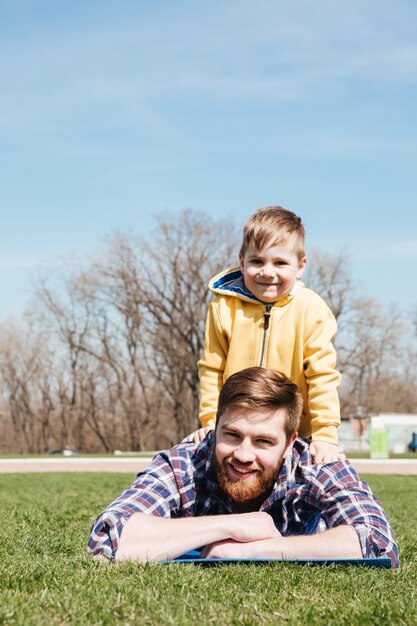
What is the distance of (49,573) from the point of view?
407 cm

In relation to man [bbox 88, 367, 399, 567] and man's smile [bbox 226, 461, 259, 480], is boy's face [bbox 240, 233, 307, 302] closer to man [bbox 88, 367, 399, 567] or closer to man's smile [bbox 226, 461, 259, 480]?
man [bbox 88, 367, 399, 567]

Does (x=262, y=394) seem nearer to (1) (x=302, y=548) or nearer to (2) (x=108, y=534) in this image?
(1) (x=302, y=548)

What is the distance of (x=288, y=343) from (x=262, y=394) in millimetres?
Answer: 900

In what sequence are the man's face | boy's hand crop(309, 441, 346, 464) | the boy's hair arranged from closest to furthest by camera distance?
the man's face < boy's hand crop(309, 441, 346, 464) < the boy's hair

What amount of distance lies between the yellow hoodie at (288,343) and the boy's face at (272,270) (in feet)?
0.26

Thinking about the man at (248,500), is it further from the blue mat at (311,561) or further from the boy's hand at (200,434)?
the boy's hand at (200,434)

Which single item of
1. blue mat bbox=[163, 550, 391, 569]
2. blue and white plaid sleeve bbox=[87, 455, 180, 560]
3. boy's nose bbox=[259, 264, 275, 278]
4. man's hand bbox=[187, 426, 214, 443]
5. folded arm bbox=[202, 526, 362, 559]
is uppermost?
boy's nose bbox=[259, 264, 275, 278]

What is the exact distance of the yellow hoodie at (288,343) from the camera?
5285 mm

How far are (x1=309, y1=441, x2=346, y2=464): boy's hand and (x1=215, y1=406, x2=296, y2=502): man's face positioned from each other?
0.41 meters

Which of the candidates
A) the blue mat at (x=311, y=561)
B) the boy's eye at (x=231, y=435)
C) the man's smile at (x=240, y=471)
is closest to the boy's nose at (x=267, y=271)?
the boy's eye at (x=231, y=435)

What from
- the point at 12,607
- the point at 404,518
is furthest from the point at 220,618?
the point at 404,518

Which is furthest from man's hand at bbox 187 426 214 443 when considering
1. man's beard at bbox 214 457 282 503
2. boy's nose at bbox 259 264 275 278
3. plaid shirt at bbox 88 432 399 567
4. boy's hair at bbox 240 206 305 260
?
boy's hair at bbox 240 206 305 260

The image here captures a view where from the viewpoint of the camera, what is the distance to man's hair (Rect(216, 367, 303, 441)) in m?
4.45

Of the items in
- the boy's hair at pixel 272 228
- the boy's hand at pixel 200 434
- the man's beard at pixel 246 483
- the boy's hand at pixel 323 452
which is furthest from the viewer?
the boy's hair at pixel 272 228
